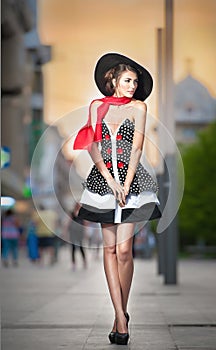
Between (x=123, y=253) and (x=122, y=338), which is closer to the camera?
(x=122, y=338)

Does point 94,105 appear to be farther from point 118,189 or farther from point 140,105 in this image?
Result: point 118,189

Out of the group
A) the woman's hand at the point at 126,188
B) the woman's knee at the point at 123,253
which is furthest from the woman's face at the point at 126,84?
the woman's knee at the point at 123,253

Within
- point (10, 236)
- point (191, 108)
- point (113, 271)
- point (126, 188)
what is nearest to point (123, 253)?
point (113, 271)

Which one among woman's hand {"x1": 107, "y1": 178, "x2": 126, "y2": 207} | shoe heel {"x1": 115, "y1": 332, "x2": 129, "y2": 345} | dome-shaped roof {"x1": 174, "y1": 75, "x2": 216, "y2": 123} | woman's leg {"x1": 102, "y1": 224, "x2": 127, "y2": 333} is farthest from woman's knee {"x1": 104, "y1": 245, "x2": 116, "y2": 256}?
dome-shaped roof {"x1": 174, "y1": 75, "x2": 216, "y2": 123}

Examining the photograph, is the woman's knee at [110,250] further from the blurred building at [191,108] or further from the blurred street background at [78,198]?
the blurred building at [191,108]

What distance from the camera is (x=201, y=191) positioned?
2264 inches

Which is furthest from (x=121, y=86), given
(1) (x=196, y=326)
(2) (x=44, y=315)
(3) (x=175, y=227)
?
(3) (x=175, y=227)

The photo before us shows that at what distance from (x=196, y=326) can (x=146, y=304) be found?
3436mm

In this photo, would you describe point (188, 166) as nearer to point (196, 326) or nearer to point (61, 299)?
point (61, 299)

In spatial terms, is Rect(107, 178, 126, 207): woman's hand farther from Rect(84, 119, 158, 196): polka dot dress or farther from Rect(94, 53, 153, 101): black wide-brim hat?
Rect(94, 53, 153, 101): black wide-brim hat

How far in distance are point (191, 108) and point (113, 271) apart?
137 m

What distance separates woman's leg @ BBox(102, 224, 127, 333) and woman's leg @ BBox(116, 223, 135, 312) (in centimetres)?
5

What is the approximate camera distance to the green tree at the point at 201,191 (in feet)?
182

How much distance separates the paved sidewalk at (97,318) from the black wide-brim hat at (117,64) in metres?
1.81
